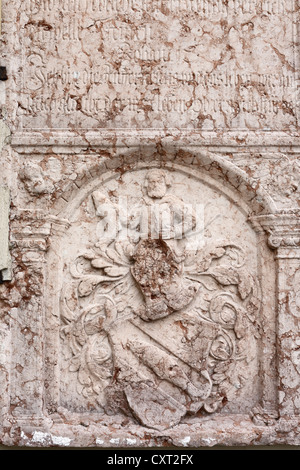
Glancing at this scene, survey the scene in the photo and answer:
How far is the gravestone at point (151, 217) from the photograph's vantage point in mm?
3736

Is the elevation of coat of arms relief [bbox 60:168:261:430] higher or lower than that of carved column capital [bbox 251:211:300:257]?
lower

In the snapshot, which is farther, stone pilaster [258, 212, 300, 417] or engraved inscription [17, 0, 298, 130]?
engraved inscription [17, 0, 298, 130]

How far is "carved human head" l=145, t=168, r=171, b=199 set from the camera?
3.86 m

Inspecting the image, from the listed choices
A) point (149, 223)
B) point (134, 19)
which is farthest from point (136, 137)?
point (134, 19)

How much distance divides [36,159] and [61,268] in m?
0.76

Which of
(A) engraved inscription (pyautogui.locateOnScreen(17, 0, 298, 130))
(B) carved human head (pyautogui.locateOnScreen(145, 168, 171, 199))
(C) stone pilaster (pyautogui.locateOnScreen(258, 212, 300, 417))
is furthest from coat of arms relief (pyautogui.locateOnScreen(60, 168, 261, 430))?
(A) engraved inscription (pyautogui.locateOnScreen(17, 0, 298, 130))

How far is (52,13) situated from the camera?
389cm

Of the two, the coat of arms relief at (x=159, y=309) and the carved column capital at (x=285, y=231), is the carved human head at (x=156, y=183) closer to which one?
the coat of arms relief at (x=159, y=309)

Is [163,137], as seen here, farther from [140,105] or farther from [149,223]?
[149,223]

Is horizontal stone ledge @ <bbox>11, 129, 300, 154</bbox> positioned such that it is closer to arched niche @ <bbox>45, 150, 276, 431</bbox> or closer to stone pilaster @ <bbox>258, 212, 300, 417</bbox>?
arched niche @ <bbox>45, 150, 276, 431</bbox>

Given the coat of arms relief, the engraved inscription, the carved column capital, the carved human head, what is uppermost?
the engraved inscription

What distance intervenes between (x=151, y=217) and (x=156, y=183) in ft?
0.78

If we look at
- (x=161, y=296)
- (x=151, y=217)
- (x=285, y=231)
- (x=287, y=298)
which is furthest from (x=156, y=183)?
(x=287, y=298)

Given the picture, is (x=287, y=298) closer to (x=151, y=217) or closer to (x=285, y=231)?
(x=285, y=231)
